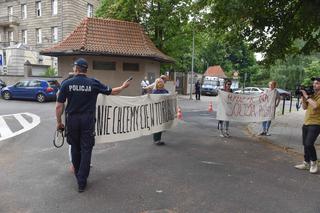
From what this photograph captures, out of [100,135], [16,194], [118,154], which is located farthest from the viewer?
[118,154]

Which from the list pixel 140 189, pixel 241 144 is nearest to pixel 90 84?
pixel 140 189

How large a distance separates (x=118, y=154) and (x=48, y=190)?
247 cm

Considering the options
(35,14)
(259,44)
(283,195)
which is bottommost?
(283,195)

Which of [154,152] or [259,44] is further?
[259,44]

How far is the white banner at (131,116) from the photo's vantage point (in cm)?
607

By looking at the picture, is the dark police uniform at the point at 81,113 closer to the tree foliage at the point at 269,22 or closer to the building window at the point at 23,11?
the tree foliage at the point at 269,22

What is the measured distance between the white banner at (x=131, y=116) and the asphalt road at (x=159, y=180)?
22.1 inches

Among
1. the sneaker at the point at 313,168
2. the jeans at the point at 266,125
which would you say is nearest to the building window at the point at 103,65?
the jeans at the point at 266,125

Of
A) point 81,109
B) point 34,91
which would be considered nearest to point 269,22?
point 81,109

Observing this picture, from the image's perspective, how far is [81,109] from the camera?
4.87m

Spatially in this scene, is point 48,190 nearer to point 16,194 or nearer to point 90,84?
point 16,194

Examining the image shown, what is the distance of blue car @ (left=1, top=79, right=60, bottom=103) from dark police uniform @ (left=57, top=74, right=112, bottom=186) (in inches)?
668

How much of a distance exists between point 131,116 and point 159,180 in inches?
74.7

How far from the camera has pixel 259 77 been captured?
6856cm
